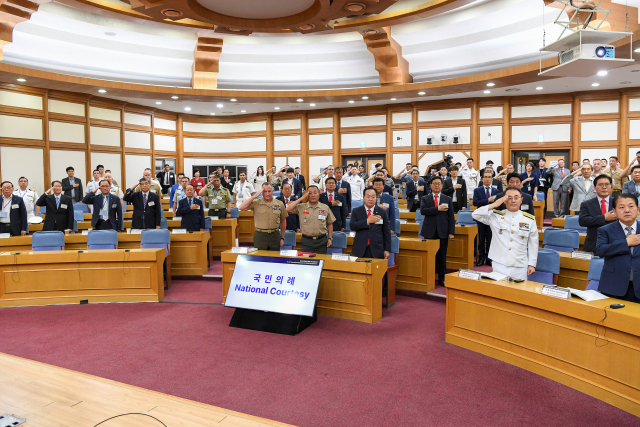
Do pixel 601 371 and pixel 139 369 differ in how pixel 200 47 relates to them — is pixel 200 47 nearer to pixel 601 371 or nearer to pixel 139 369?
pixel 139 369

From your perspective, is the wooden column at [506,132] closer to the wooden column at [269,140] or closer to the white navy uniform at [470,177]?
the white navy uniform at [470,177]

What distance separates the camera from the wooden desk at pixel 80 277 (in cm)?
562

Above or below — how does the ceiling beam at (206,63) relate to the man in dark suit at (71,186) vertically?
above

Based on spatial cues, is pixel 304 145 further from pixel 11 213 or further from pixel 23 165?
pixel 11 213

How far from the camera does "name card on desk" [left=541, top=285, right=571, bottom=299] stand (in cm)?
330

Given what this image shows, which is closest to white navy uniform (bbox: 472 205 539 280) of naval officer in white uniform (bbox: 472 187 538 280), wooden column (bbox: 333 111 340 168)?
naval officer in white uniform (bbox: 472 187 538 280)

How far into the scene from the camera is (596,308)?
305 centimetres

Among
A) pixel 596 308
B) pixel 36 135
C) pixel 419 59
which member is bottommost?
pixel 596 308

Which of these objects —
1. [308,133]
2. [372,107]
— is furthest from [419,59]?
[308,133]

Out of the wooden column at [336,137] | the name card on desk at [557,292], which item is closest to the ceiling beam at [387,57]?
the wooden column at [336,137]

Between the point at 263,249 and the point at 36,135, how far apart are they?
345 inches

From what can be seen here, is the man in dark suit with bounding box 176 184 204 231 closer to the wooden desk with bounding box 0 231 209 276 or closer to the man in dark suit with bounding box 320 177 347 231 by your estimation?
the wooden desk with bounding box 0 231 209 276

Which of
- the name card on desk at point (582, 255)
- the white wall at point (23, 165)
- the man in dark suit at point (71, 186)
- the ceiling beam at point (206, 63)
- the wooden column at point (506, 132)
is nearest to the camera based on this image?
the name card on desk at point (582, 255)

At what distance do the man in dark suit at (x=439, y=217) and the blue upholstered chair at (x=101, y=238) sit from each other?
4.60 metres
